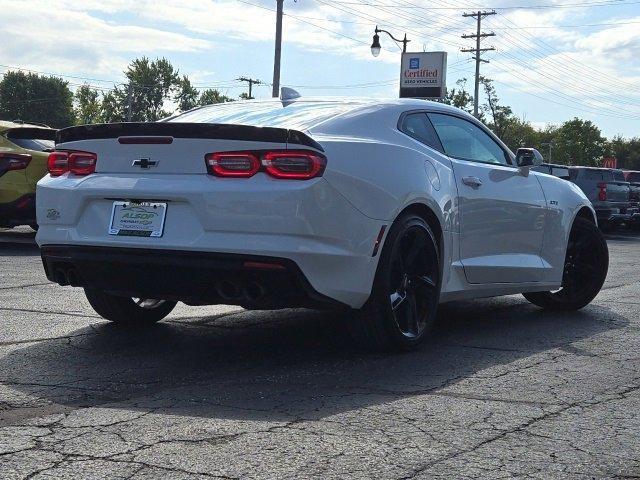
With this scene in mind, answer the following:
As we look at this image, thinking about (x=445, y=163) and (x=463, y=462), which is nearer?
(x=463, y=462)

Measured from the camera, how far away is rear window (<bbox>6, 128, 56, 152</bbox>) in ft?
41.5

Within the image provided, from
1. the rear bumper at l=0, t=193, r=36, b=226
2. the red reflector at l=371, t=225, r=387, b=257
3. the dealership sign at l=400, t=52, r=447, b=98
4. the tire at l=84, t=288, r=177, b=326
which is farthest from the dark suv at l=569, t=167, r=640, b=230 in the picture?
the dealership sign at l=400, t=52, r=447, b=98

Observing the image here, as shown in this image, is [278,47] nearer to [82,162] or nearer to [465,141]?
[465,141]

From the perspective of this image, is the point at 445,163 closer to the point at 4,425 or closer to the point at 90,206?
the point at 90,206

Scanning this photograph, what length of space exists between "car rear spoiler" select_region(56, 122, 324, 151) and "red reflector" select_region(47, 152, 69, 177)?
0.45 ft

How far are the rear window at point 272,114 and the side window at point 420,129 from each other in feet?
1.15

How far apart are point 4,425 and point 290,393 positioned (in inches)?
51.1

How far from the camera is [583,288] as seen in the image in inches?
317

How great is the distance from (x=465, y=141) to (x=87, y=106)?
127518 millimetres

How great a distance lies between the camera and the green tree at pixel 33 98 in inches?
4820

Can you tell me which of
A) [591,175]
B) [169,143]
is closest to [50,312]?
[169,143]

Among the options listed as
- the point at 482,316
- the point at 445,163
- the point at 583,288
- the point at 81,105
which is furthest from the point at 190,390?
the point at 81,105

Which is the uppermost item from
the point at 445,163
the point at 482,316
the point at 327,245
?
the point at 445,163

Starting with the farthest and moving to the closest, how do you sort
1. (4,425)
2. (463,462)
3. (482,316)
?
(482,316) → (4,425) → (463,462)
